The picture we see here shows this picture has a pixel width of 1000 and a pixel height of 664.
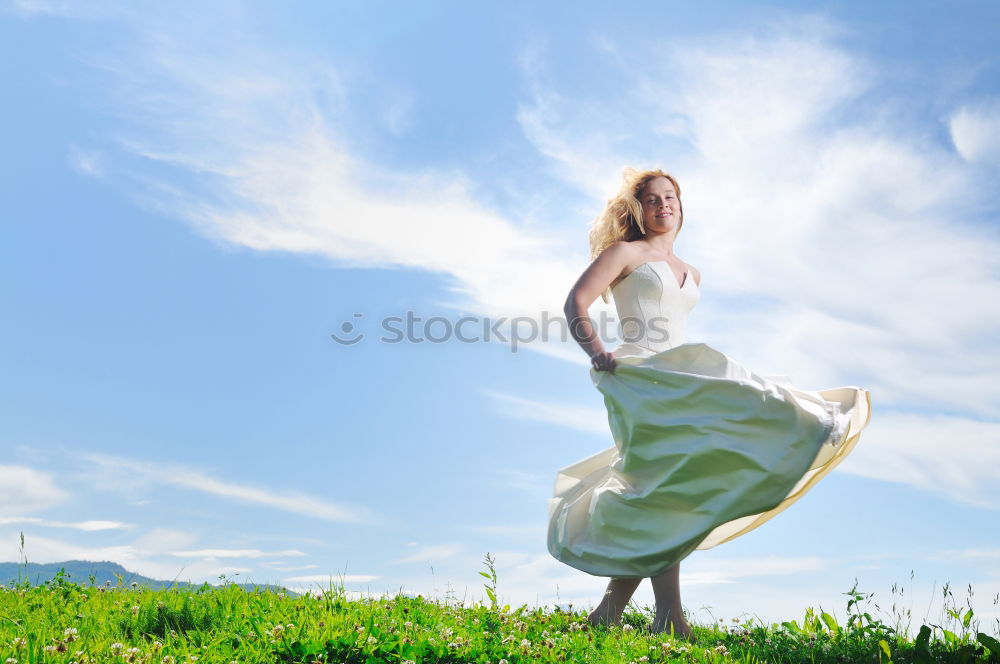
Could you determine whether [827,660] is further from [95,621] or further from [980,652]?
[95,621]

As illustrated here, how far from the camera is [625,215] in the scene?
7.88 metres

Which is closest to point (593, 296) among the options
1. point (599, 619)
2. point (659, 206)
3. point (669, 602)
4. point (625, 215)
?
point (625, 215)

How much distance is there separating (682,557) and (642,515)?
45cm

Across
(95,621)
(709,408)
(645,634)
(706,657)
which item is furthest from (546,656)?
(95,621)

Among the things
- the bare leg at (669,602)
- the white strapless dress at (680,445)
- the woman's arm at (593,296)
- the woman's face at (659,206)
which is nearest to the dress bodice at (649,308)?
the white strapless dress at (680,445)

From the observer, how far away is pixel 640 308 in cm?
736

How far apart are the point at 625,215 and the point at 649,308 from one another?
3.35 ft

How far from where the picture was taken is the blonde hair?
7855mm

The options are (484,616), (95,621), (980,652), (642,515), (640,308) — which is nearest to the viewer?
(95,621)

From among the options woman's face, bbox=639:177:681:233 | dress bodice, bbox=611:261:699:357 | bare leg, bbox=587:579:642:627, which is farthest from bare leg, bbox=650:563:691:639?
woman's face, bbox=639:177:681:233

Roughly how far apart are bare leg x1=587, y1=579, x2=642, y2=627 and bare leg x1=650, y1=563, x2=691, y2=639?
260 mm

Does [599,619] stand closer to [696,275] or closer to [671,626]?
[671,626]

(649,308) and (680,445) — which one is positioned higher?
(649,308)

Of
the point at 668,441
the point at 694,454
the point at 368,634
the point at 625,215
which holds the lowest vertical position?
the point at 368,634
